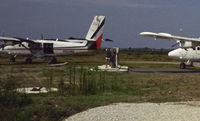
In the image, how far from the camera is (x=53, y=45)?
4147 centimetres

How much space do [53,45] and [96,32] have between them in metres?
4.81

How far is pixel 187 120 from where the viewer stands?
9297 mm

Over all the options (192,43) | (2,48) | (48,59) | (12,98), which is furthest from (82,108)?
(2,48)

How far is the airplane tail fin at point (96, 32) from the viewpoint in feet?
136

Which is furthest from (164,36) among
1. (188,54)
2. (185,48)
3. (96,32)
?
(96,32)

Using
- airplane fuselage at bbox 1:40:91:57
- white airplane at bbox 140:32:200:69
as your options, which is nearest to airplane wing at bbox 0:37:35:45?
airplane fuselage at bbox 1:40:91:57

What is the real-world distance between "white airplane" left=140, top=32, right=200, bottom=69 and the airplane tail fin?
1077cm

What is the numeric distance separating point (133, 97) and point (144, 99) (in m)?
0.62

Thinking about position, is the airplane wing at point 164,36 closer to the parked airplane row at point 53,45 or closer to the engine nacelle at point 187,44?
the engine nacelle at point 187,44

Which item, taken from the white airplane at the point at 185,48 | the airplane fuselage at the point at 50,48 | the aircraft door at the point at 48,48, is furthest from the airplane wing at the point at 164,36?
the aircraft door at the point at 48,48

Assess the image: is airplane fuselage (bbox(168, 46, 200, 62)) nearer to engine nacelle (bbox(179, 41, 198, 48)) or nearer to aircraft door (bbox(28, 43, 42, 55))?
engine nacelle (bbox(179, 41, 198, 48))

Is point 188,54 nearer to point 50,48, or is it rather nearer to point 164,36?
point 164,36

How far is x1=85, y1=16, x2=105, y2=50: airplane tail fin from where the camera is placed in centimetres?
4147

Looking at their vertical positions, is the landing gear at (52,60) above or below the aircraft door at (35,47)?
below
